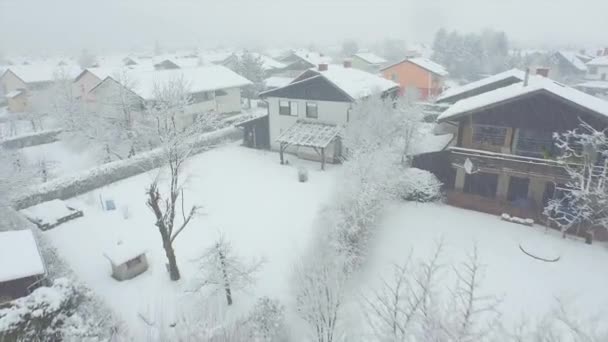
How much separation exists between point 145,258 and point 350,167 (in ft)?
36.1

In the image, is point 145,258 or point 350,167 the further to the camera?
point 350,167

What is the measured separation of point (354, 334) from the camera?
11391 millimetres

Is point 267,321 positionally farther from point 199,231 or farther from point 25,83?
point 25,83

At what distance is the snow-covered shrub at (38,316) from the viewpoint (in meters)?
9.26

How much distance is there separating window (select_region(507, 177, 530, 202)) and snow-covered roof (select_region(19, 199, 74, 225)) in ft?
84.8

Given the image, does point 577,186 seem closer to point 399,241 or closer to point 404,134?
point 399,241

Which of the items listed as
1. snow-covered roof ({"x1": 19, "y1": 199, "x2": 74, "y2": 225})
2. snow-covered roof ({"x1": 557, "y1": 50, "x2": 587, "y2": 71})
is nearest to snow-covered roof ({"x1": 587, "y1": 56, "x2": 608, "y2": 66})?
snow-covered roof ({"x1": 557, "y1": 50, "x2": 587, "y2": 71})

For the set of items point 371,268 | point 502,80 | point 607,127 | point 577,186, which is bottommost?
point 371,268

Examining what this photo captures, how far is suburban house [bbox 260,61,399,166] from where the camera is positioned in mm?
27578

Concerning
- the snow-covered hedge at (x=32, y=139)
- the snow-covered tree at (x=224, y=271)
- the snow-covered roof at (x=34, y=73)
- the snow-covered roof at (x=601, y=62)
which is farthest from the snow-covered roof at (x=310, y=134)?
the snow-covered roof at (x=601, y=62)

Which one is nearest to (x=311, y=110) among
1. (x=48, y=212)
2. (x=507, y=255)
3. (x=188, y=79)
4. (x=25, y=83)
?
(x=188, y=79)

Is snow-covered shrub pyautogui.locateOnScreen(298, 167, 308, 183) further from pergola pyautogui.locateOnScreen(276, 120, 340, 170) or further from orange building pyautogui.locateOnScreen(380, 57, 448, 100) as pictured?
orange building pyautogui.locateOnScreen(380, 57, 448, 100)

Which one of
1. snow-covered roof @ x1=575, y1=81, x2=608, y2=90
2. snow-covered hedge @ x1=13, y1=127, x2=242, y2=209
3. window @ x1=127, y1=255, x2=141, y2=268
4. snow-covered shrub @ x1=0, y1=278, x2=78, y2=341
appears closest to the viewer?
snow-covered shrub @ x1=0, y1=278, x2=78, y2=341

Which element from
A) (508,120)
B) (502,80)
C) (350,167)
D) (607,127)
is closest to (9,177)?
(350,167)
